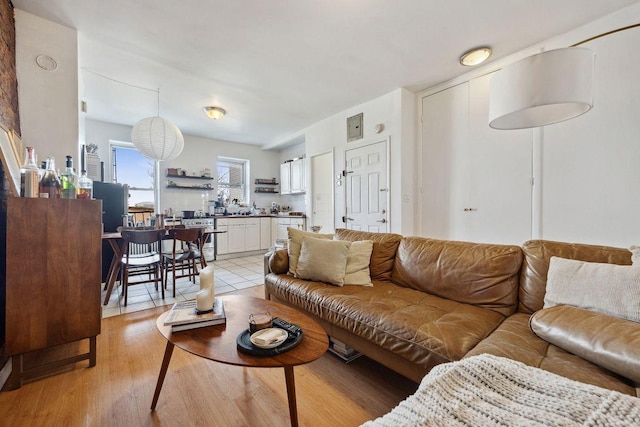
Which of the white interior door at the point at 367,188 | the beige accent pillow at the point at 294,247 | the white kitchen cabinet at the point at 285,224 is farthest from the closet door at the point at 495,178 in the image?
the white kitchen cabinet at the point at 285,224

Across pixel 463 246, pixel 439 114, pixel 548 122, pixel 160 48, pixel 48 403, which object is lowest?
pixel 48 403

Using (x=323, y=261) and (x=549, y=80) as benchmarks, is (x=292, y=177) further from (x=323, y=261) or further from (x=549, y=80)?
(x=549, y=80)

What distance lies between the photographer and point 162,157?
361cm

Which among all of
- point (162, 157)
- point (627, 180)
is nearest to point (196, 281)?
point (162, 157)

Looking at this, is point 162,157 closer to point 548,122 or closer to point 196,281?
point 196,281

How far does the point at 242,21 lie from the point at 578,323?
9.80 feet

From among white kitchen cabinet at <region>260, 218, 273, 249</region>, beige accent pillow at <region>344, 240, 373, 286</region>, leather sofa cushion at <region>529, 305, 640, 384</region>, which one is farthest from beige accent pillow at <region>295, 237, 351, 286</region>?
white kitchen cabinet at <region>260, 218, 273, 249</region>

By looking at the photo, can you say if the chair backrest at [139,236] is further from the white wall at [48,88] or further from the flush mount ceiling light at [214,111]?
the flush mount ceiling light at [214,111]

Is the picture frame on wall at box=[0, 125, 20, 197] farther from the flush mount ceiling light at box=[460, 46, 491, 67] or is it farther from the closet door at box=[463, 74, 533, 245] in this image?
the closet door at box=[463, 74, 533, 245]

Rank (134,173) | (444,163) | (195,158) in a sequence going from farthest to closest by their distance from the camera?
(195,158), (134,173), (444,163)

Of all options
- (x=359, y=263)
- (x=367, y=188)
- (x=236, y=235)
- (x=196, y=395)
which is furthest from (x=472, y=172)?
(x=236, y=235)

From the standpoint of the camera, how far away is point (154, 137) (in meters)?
3.37

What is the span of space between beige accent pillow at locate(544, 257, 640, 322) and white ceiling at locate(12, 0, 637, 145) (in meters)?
2.08

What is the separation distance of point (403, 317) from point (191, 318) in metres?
1.09
